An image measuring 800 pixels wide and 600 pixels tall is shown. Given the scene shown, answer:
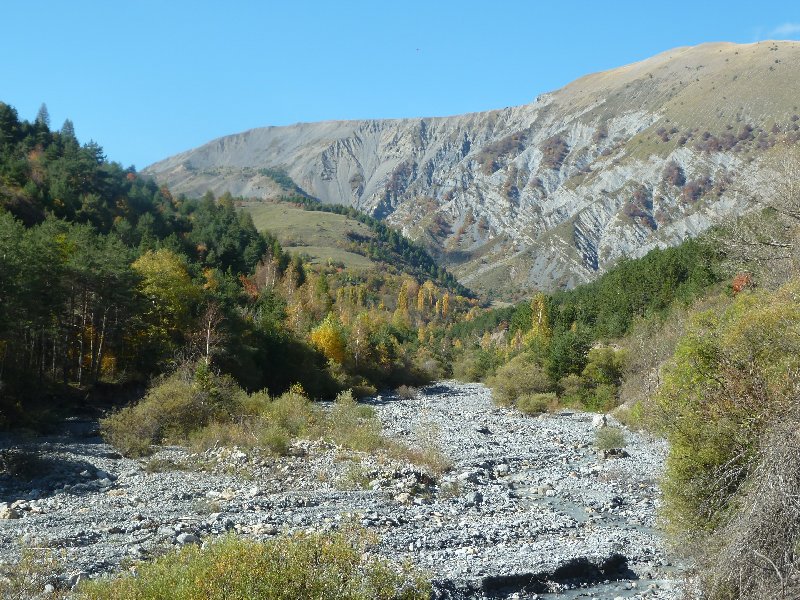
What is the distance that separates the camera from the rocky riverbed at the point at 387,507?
14.9 metres

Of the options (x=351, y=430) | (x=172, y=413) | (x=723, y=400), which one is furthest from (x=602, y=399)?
(x=723, y=400)

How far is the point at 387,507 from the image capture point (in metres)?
20.2

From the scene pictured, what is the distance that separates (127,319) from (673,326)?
3758 cm

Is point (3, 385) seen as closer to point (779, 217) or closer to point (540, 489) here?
point (540, 489)

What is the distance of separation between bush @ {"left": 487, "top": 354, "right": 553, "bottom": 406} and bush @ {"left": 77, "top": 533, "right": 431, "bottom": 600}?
151 feet

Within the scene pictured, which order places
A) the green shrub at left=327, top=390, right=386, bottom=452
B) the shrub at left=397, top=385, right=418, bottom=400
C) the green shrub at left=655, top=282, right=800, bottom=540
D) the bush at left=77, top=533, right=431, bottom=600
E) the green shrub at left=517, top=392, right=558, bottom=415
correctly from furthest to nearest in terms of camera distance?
1. the shrub at left=397, top=385, right=418, bottom=400
2. the green shrub at left=517, top=392, right=558, bottom=415
3. the green shrub at left=327, top=390, right=386, bottom=452
4. the green shrub at left=655, top=282, right=800, bottom=540
5. the bush at left=77, top=533, right=431, bottom=600

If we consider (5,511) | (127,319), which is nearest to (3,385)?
(127,319)

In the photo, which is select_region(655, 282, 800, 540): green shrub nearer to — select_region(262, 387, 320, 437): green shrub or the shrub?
select_region(262, 387, 320, 437): green shrub

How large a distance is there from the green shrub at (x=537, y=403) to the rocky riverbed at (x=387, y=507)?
18.2 meters

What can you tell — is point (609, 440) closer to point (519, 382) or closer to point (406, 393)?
point (519, 382)

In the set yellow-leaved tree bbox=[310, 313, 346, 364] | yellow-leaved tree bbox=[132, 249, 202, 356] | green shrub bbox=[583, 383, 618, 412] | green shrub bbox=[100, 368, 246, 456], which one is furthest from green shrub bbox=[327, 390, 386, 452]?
yellow-leaved tree bbox=[310, 313, 346, 364]

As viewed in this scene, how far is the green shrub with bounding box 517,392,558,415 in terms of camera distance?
5097 centimetres

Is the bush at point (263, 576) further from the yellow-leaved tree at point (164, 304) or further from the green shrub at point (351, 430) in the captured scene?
the yellow-leaved tree at point (164, 304)

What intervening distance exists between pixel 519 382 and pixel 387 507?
1435 inches
